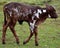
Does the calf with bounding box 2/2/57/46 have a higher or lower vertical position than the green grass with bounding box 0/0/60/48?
higher

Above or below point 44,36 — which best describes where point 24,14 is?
above

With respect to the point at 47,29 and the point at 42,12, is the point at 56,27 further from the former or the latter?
the point at 42,12

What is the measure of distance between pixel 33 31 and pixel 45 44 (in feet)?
2.44

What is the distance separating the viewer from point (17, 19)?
1062 cm

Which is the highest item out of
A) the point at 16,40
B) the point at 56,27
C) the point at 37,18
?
the point at 37,18

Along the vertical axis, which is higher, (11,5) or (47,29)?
(11,5)

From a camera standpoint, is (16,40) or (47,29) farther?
(47,29)

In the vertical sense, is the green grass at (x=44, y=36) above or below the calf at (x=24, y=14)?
below

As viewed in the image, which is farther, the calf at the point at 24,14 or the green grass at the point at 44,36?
the green grass at the point at 44,36

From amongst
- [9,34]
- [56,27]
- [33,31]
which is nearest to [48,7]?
[33,31]

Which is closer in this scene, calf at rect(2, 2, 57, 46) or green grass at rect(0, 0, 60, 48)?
calf at rect(2, 2, 57, 46)

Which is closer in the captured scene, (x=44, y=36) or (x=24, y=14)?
(x=24, y=14)

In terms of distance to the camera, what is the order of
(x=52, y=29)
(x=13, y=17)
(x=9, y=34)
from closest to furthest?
(x=13, y=17)
(x=9, y=34)
(x=52, y=29)

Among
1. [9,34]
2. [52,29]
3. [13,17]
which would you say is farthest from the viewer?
[52,29]
